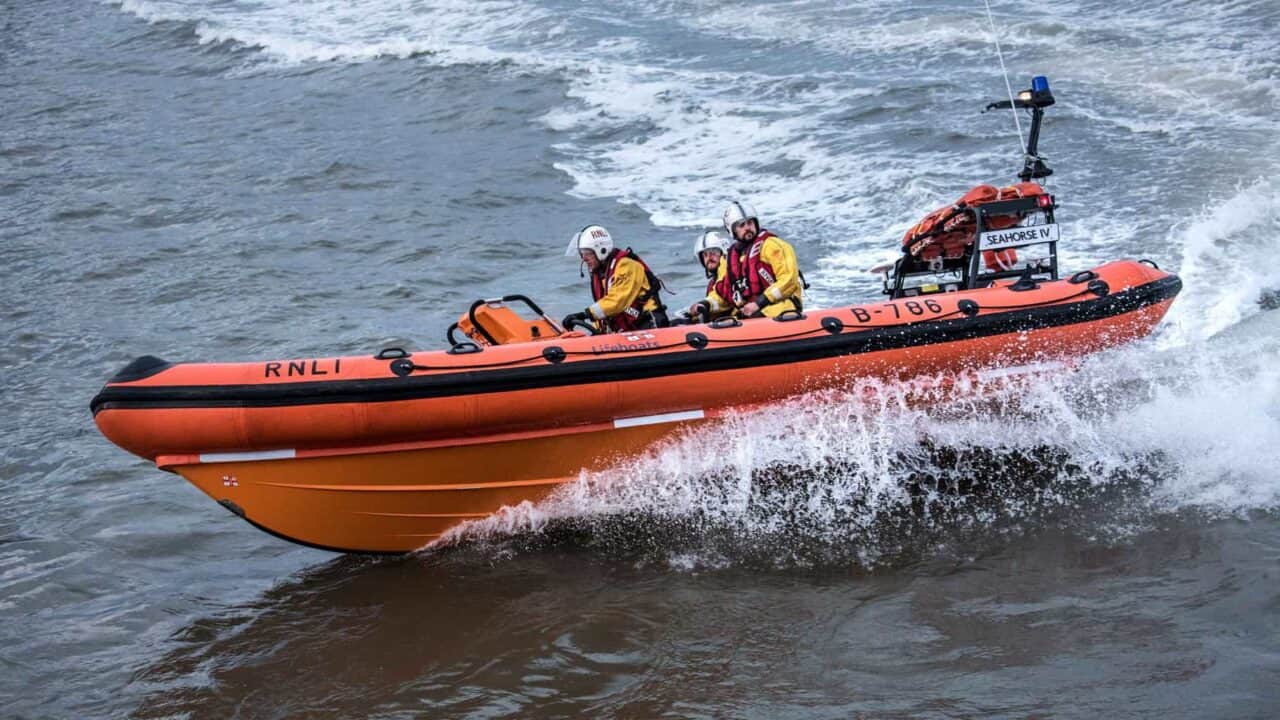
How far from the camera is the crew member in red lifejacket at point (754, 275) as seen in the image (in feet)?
20.7

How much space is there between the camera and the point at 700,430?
5.68m

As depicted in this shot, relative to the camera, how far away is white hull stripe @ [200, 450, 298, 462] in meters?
5.34

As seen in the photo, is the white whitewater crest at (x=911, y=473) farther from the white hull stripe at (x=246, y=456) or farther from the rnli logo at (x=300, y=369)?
the rnli logo at (x=300, y=369)

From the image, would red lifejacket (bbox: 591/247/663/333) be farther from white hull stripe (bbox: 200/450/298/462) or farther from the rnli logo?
white hull stripe (bbox: 200/450/298/462)

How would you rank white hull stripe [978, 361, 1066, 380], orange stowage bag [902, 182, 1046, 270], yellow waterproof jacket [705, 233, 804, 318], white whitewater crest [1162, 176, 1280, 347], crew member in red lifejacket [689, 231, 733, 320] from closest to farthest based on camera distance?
white hull stripe [978, 361, 1066, 380], yellow waterproof jacket [705, 233, 804, 318], crew member in red lifejacket [689, 231, 733, 320], orange stowage bag [902, 182, 1046, 270], white whitewater crest [1162, 176, 1280, 347]

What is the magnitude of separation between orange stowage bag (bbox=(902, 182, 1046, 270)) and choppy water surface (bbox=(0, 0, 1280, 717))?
91cm

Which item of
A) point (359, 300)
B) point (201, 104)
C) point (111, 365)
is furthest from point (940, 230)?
point (201, 104)

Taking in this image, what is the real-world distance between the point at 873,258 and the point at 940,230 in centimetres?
268

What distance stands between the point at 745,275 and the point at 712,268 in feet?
0.97

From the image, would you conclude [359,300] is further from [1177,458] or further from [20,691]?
[1177,458]

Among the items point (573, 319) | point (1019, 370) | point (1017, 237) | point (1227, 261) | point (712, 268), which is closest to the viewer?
point (1019, 370)

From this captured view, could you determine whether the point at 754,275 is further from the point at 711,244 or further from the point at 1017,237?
the point at 1017,237

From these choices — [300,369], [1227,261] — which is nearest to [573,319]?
[300,369]

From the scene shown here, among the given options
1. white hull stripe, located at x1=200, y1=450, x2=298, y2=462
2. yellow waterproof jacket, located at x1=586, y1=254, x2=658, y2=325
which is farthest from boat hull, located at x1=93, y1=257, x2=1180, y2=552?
yellow waterproof jacket, located at x1=586, y1=254, x2=658, y2=325
